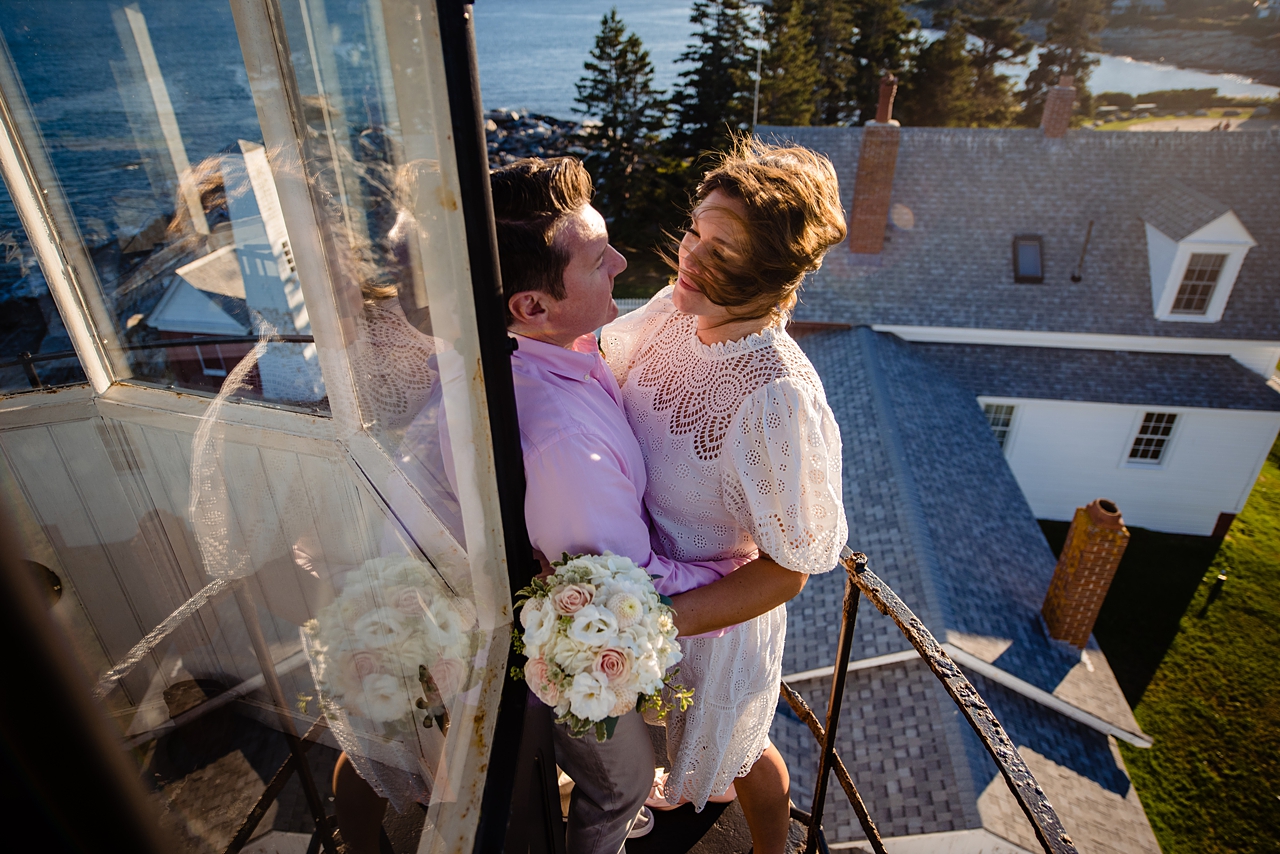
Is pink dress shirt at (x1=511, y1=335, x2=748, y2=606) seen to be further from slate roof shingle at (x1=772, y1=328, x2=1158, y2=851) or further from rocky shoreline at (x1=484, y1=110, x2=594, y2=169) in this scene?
rocky shoreline at (x1=484, y1=110, x2=594, y2=169)

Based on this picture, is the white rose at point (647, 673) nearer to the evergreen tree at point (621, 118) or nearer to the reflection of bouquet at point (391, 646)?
the reflection of bouquet at point (391, 646)

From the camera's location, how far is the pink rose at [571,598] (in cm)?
147

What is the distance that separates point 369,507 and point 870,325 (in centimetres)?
1408

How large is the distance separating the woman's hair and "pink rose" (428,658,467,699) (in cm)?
118

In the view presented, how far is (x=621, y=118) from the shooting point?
29156 millimetres

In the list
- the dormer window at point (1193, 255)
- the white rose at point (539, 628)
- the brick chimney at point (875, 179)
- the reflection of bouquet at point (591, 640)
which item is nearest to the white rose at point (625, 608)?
the reflection of bouquet at point (591, 640)

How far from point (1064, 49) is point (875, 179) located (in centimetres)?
3148

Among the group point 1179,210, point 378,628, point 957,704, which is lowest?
point 1179,210

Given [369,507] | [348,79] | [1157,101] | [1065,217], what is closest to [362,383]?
[369,507]

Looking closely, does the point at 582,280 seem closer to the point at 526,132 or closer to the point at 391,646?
the point at 391,646

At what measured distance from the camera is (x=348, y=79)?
115 centimetres

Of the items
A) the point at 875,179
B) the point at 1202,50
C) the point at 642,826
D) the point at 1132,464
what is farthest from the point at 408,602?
the point at 1202,50

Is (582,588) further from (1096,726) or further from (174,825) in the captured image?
(1096,726)

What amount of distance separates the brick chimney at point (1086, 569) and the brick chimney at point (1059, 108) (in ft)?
32.7
